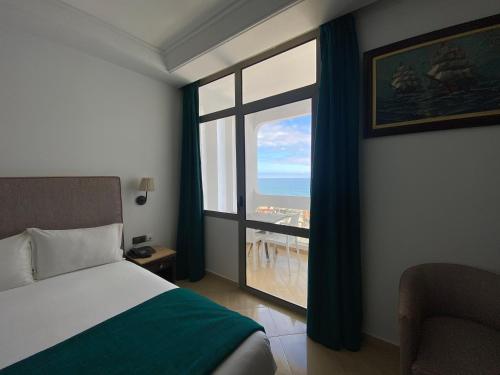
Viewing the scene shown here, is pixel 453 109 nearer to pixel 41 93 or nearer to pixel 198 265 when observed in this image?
pixel 198 265

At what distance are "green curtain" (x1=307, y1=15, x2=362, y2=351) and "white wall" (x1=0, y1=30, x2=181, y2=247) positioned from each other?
204cm

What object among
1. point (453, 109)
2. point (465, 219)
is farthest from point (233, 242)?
point (453, 109)

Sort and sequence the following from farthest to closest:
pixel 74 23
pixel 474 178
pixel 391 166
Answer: pixel 74 23 < pixel 391 166 < pixel 474 178

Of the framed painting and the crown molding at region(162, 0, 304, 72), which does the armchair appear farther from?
the crown molding at region(162, 0, 304, 72)

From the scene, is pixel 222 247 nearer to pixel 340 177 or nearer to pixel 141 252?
pixel 141 252

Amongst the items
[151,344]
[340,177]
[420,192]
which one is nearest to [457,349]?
[420,192]

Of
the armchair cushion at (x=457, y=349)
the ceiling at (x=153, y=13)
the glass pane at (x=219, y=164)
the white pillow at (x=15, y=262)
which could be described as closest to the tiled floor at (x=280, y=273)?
the glass pane at (x=219, y=164)

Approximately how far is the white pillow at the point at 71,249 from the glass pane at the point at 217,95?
72.1 inches

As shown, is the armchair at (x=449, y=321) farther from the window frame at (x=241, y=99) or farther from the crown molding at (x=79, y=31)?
the crown molding at (x=79, y=31)

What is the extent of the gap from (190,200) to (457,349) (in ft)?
8.72

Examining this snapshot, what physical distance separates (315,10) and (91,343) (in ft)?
8.19

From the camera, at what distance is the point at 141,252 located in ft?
7.80

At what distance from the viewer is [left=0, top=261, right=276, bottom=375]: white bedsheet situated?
100 cm

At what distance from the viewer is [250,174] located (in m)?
2.54
